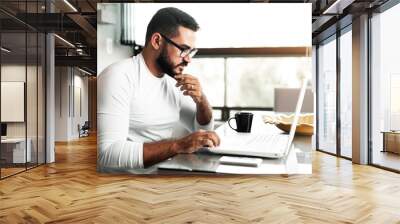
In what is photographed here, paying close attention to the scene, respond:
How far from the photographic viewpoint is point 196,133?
214 inches

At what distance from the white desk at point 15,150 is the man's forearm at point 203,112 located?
2.79 metres

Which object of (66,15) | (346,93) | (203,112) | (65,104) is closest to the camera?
(203,112)

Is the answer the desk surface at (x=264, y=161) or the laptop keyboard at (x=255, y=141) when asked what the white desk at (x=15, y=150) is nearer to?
the desk surface at (x=264, y=161)

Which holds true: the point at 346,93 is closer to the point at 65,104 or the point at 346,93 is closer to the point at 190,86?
the point at 190,86

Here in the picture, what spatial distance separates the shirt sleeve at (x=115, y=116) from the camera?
540 cm

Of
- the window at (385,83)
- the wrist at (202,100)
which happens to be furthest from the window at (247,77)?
the window at (385,83)

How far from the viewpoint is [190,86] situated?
18.0 feet

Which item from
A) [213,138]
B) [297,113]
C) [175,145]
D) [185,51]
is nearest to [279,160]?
[297,113]

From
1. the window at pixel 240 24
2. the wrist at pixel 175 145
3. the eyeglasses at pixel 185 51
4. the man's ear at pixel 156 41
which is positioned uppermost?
the window at pixel 240 24

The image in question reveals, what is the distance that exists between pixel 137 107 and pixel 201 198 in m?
1.72

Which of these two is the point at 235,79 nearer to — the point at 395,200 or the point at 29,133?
the point at 395,200

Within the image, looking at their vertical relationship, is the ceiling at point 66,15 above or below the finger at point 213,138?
above

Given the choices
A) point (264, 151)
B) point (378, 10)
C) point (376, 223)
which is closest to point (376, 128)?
point (378, 10)

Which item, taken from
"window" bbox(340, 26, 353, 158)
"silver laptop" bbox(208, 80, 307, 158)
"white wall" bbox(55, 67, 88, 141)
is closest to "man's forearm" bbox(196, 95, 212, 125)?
"silver laptop" bbox(208, 80, 307, 158)
